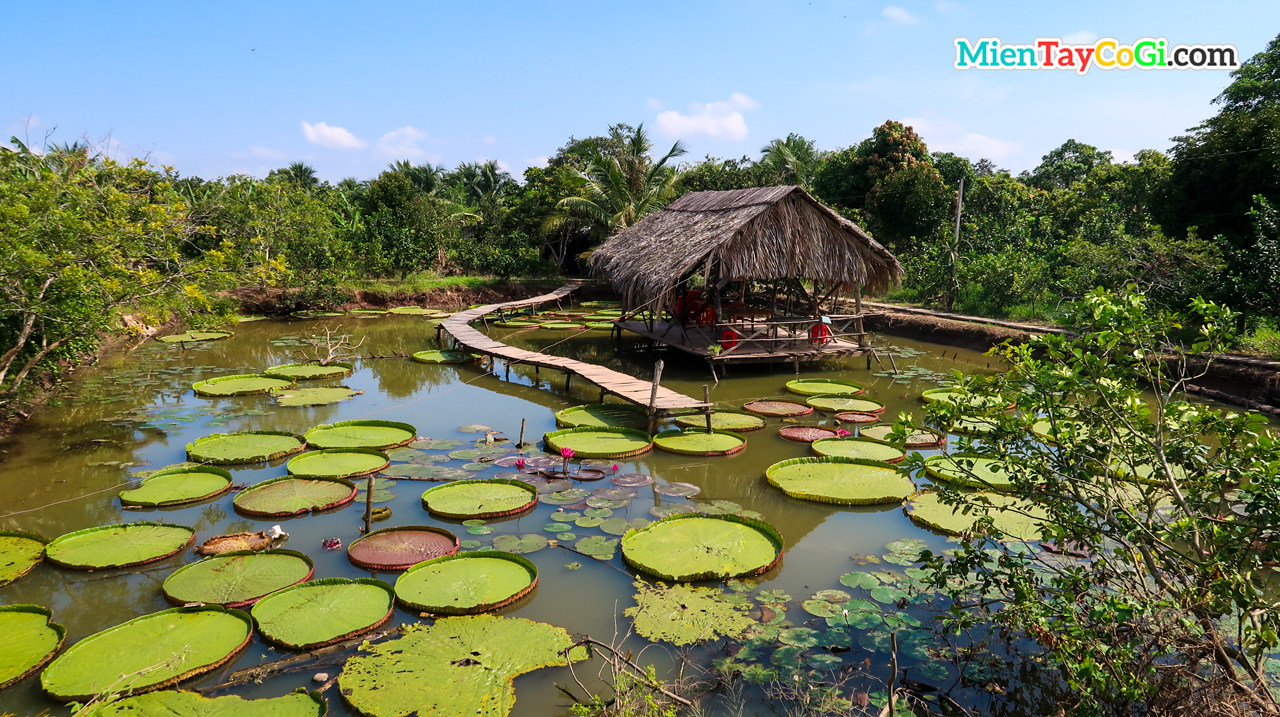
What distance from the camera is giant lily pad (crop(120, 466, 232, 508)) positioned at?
6.00m

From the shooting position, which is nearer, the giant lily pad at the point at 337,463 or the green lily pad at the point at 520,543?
the green lily pad at the point at 520,543

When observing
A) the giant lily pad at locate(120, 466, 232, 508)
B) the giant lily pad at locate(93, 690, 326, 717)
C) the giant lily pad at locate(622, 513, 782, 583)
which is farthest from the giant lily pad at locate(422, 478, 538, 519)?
the giant lily pad at locate(93, 690, 326, 717)

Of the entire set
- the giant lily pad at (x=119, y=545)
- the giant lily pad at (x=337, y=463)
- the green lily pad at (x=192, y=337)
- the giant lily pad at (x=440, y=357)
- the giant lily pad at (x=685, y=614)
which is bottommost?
the giant lily pad at (x=685, y=614)

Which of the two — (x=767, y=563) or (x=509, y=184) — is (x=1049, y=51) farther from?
(x=509, y=184)

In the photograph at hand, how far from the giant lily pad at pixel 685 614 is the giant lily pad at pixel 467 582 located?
31.9 inches

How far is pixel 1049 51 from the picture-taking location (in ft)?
26.7

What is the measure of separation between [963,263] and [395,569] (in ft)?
52.2

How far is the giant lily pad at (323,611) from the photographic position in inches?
158

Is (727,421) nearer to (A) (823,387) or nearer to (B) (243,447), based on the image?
(A) (823,387)

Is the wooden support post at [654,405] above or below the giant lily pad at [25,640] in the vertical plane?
above

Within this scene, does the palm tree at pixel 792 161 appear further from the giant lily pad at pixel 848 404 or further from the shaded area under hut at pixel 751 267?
the giant lily pad at pixel 848 404

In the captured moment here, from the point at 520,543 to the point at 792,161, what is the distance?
21.2m

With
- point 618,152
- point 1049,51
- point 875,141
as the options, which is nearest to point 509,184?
point 618,152

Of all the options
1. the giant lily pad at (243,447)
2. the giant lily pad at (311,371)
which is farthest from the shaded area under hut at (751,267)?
the giant lily pad at (243,447)
